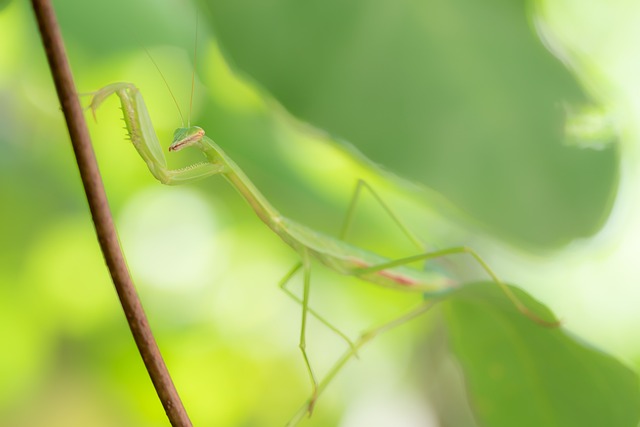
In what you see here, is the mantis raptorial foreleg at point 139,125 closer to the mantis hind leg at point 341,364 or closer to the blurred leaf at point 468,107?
the blurred leaf at point 468,107

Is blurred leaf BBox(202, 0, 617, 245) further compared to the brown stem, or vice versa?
blurred leaf BBox(202, 0, 617, 245)

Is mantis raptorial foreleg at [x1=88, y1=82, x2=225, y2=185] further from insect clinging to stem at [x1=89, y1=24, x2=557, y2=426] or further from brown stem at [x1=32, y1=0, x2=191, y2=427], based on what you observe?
brown stem at [x1=32, y1=0, x2=191, y2=427]

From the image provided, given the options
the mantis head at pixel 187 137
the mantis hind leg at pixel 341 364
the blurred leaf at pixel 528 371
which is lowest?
the mantis hind leg at pixel 341 364

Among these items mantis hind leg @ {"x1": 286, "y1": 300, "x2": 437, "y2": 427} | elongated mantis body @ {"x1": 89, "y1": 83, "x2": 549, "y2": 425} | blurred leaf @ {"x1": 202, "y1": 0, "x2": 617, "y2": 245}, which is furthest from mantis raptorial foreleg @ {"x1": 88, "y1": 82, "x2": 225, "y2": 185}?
mantis hind leg @ {"x1": 286, "y1": 300, "x2": 437, "y2": 427}

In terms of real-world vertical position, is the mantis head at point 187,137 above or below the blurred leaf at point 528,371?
above

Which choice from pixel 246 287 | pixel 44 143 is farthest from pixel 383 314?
pixel 44 143

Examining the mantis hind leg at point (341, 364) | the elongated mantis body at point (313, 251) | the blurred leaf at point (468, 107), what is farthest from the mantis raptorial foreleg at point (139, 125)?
the mantis hind leg at point (341, 364)

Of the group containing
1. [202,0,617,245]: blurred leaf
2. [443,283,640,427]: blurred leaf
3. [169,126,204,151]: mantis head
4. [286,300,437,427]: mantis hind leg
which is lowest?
[286,300,437,427]: mantis hind leg

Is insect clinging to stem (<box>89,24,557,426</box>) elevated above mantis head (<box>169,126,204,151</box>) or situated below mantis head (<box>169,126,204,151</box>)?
below
